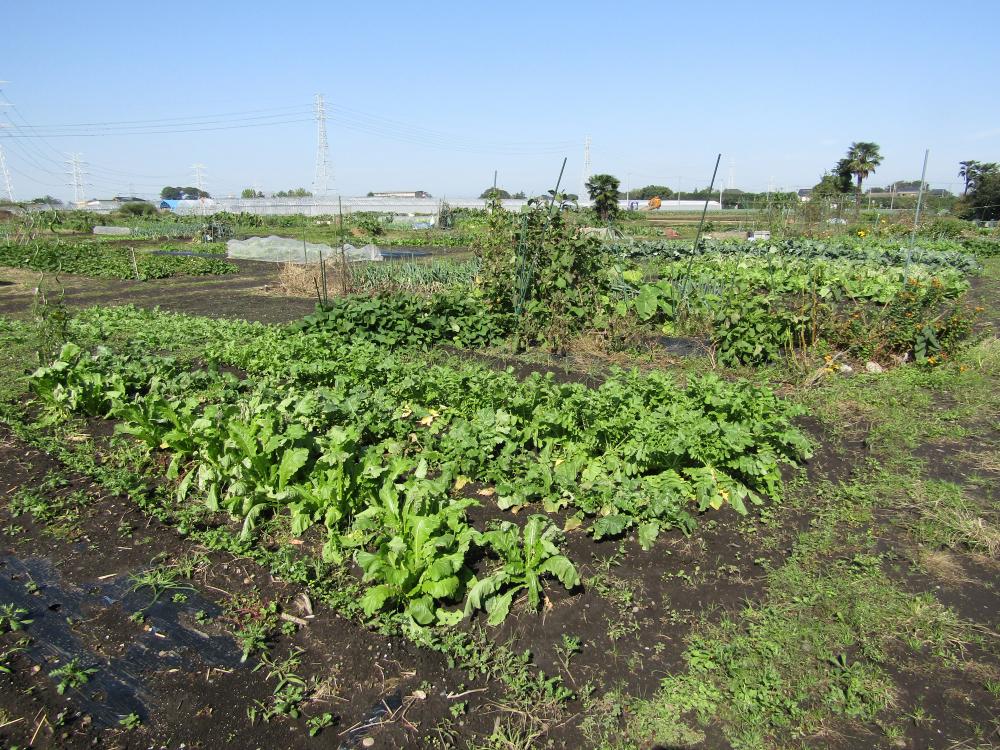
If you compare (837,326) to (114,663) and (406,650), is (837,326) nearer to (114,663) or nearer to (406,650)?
(406,650)

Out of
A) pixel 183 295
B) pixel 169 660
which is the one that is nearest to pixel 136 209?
pixel 183 295

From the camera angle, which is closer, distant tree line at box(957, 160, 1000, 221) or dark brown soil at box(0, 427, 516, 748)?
dark brown soil at box(0, 427, 516, 748)

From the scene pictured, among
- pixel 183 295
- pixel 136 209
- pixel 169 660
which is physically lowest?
pixel 169 660

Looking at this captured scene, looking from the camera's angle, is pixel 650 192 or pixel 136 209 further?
pixel 650 192

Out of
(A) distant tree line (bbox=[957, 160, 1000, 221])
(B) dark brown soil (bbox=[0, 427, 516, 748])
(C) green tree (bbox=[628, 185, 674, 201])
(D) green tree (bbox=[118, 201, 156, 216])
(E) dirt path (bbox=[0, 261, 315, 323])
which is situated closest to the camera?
(B) dark brown soil (bbox=[0, 427, 516, 748])

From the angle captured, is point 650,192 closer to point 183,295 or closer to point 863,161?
point 863,161

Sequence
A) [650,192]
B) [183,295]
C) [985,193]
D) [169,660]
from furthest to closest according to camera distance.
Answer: [650,192] < [985,193] < [183,295] < [169,660]

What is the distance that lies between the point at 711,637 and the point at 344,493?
201cm

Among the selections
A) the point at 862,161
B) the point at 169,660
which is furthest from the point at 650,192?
the point at 169,660

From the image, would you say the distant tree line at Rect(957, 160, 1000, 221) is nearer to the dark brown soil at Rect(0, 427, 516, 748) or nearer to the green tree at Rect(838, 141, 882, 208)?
the green tree at Rect(838, 141, 882, 208)

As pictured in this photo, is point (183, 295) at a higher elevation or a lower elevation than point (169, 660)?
higher

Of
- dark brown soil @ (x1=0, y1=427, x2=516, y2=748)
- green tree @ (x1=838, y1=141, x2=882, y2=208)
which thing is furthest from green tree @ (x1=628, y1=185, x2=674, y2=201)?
dark brown soil @ (x1=0, y1=427, x2=516, y2=748)

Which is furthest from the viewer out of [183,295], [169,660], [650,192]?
[650,192]

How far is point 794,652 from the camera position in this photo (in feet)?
9.04
